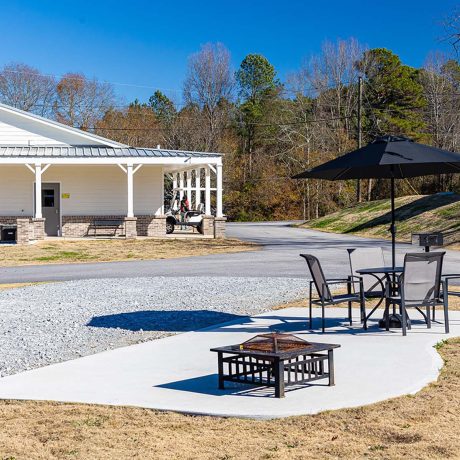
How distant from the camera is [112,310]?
12992 millimetres

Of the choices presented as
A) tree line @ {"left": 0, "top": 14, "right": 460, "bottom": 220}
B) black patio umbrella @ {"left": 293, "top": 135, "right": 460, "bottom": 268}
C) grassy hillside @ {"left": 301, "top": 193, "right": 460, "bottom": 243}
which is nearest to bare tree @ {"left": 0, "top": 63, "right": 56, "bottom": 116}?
tree line @ {"left": 0, "top": 14, "right": 460, "bottom": 220}

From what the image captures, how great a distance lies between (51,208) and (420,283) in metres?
26.9

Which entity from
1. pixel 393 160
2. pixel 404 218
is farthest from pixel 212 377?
pixel 404 218

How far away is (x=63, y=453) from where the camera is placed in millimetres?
5465

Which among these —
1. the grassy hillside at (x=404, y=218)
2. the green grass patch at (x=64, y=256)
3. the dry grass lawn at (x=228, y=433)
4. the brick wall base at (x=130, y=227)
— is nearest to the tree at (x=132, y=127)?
the grassy hillside at (x=404, y=218)

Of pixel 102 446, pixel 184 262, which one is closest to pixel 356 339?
pixel 102 446

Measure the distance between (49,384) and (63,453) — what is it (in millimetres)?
2288

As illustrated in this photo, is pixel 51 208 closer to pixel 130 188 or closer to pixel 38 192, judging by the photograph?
pixel 38 192

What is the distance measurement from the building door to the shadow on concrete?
75.7 ft

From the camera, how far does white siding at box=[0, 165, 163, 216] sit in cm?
3494

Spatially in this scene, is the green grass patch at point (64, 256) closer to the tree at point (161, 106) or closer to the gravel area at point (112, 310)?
the gravel area at point (112, 310)

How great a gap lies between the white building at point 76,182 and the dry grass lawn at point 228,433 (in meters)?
27.3

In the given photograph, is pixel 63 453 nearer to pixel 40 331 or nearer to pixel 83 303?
pixel 40 331

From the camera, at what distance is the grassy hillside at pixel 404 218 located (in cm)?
3350
